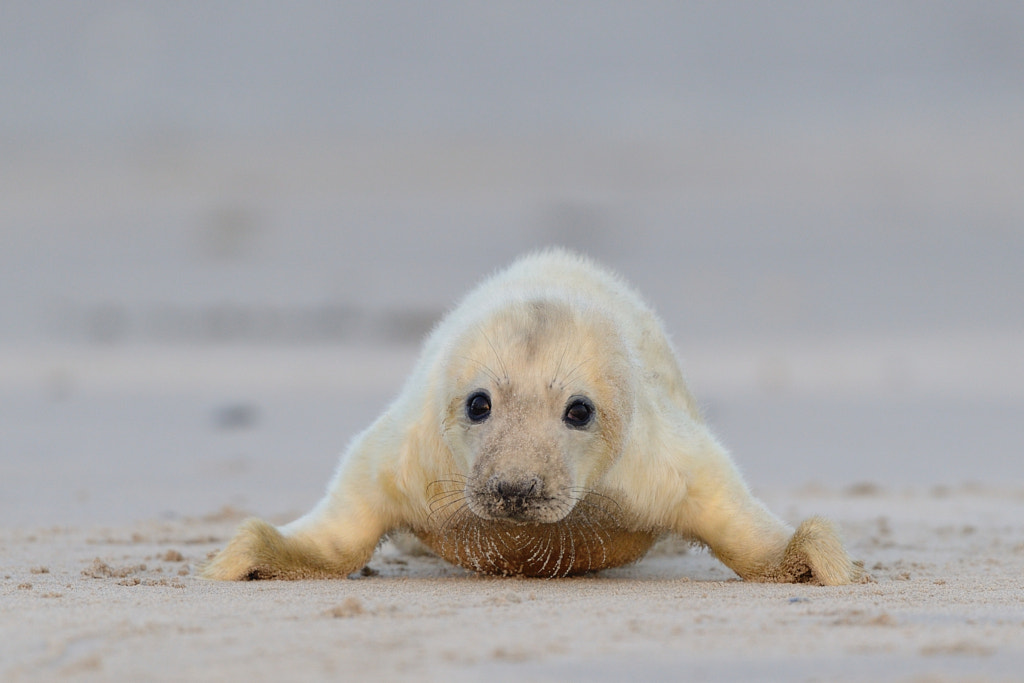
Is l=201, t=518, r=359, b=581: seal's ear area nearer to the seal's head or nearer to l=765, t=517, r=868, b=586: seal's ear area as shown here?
the seal's head

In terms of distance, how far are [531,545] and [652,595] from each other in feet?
2.58

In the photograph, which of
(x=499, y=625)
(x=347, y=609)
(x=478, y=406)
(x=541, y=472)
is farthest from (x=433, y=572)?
(x=499, y=625)

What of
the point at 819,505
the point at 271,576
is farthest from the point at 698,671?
the point at 819,505

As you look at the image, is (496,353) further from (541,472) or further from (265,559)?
(265,559)

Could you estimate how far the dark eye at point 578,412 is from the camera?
16.1 feet

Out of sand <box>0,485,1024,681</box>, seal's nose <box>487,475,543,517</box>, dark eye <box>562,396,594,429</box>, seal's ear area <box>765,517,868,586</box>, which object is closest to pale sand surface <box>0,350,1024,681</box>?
sand <box>0,485,1024,681</box>

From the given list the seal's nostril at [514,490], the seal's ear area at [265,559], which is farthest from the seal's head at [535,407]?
the seal's ear area at [265,559]

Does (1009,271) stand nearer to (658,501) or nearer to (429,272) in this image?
(429,272)

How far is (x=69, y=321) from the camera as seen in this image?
18641 mm

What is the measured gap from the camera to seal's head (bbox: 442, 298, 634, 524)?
4559 mm

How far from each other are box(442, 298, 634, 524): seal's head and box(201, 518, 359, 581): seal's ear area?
732mm

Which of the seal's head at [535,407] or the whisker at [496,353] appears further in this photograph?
the whisker at [496,353]

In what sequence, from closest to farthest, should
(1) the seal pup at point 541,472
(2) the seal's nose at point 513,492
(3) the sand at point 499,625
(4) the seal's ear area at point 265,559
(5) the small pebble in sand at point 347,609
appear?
(3) the sand at point 499,625, (5) the small pebble in sand at point 347,609, (2) the seal's nose at point 513,492, (1) the seal pup at point 541,472, (4) the seal's ear area at point 265,559

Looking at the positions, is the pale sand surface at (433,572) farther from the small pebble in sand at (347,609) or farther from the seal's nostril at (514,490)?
the seal's nostril at (514,490)
